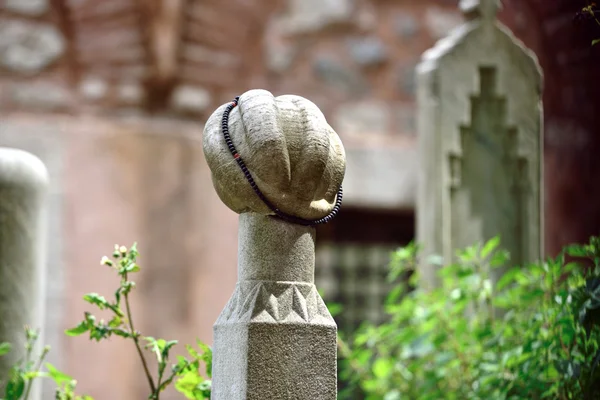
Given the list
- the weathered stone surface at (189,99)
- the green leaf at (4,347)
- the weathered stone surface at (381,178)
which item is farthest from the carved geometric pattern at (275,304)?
the weathered stone surface at (381,178)

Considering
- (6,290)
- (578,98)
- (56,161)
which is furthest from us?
(578,98)

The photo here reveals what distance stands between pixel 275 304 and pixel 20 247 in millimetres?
1154

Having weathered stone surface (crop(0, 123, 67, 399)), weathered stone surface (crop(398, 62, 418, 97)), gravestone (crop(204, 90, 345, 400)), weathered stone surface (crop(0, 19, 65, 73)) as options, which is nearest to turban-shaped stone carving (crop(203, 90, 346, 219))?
gravestone (crop(204, 90, 345, 400))

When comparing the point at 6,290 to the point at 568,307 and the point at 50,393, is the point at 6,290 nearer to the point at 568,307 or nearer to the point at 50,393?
the point at 568,307

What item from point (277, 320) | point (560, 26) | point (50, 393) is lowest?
point (50, 393)

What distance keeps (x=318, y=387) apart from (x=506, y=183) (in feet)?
8.10

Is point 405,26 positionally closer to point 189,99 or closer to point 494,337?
point 189,99

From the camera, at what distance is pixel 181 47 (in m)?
4.98

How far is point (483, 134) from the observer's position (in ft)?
14.3

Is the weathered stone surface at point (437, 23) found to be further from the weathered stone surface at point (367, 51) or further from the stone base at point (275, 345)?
the stone base at point (275, 345)

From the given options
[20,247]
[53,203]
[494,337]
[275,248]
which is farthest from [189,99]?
[275,248]

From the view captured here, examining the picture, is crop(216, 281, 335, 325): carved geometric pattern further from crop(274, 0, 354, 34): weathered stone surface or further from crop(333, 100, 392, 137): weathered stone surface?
crop(274, 0, 354, 34): weathered stone surface

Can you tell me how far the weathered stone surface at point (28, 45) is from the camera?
4.88 metres

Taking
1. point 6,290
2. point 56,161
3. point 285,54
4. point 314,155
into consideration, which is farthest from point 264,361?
point 285,54
